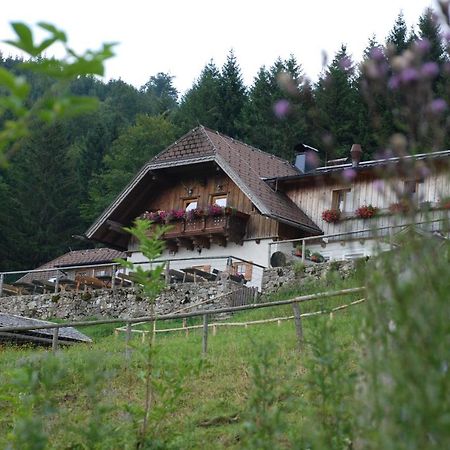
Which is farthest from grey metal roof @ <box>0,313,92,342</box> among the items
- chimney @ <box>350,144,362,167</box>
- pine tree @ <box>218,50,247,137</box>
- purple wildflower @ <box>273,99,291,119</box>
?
pine tree @ <box>218,50,247,137</box>

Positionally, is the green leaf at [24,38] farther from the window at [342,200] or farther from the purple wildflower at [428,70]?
the window at [342,200]

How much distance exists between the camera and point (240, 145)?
108 feet

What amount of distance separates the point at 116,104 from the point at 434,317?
73171 millimetres

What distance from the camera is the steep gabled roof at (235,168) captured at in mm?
28109

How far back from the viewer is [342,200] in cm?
2798

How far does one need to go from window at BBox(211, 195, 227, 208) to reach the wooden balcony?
1112mm

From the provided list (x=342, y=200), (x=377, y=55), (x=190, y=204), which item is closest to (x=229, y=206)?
(x=190, y=204)

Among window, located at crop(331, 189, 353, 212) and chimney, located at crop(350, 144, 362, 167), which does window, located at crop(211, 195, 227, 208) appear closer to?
window, located at crop(331, 189, 353, 212)

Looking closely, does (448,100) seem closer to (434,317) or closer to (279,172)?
(434,317)

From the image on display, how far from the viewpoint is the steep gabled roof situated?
2811cm

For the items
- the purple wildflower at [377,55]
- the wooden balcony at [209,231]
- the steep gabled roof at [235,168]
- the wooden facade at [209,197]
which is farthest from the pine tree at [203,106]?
the purple wildflower at [377,55]

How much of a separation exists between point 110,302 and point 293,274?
5.27m

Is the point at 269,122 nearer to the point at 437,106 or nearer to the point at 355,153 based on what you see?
the point at 355,153

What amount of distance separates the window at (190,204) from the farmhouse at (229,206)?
31 millimetres
